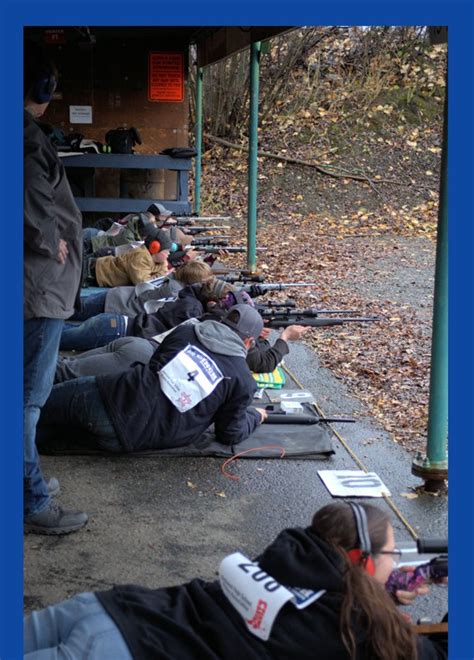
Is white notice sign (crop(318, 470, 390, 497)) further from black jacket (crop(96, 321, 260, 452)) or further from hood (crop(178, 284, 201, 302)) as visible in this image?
hood (crop(178, 284, 201, 302))

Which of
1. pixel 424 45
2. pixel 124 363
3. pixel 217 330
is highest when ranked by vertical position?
pixel 424 45

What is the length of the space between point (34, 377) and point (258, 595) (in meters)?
1.50

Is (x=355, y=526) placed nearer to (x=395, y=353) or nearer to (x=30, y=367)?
(x=30, y=367)

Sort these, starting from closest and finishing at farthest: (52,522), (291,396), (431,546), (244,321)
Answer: (431,546) < (52,522) < (244,321) < (291,396)

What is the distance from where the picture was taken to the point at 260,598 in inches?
92.0

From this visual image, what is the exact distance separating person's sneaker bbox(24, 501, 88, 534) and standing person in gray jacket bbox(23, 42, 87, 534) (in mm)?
100

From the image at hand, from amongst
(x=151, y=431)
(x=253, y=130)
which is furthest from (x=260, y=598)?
(x=253, y=130)

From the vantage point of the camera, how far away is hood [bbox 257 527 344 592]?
2.35 m

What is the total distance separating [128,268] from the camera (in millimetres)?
7676

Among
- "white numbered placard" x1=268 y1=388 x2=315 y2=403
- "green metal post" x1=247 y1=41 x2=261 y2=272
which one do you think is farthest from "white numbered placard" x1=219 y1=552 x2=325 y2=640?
"green metal post" x1=247 y1=41 x2=261 y2=272

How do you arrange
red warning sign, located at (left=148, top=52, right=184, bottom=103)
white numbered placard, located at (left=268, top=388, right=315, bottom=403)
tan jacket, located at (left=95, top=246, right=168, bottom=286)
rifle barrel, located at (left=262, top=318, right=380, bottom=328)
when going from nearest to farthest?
white numbered placard, located at (left=268, top=388, right=315, bottom=403) → rifle barrel, located at (left=262, top=318, right=380, bottom=328) → tan jacket, located at (left=95, top=246, right=168, bottom=286) → red warning sign, located at (left=148, top=52, right=184, bottom=103)

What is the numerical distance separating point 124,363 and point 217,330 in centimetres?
98

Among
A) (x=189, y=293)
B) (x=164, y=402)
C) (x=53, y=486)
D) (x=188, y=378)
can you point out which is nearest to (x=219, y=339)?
(x=188, y=378)

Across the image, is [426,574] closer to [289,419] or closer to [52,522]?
[52,522]
